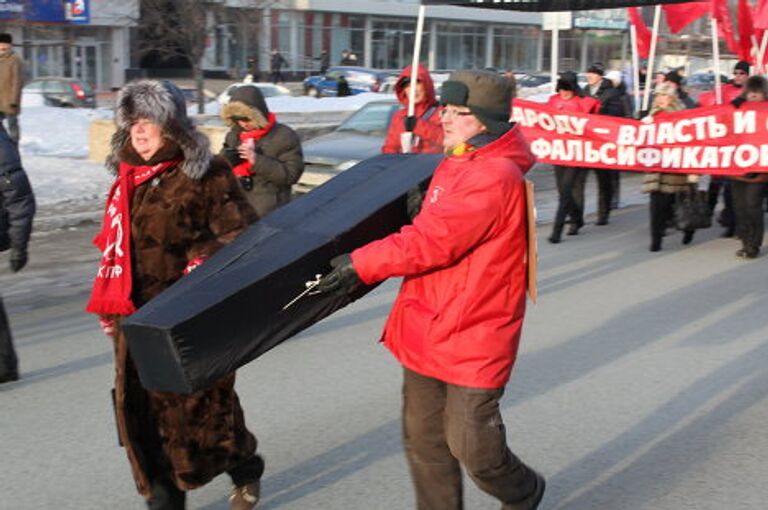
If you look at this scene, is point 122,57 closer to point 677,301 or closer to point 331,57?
point 331,57

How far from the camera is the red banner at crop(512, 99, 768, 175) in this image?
36.7 ft

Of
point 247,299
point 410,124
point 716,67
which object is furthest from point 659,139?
point 247,299

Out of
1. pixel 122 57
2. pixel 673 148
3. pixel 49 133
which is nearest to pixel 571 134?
pixel 673 148

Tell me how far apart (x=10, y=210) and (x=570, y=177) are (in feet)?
23.0

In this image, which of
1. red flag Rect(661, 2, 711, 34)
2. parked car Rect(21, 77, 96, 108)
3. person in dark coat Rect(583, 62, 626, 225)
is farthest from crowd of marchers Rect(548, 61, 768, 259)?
parked car Rect(21, 77, 96, 108)

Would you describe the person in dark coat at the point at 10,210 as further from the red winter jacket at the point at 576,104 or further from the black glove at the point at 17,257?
the red winter jacket at the point at 576,104

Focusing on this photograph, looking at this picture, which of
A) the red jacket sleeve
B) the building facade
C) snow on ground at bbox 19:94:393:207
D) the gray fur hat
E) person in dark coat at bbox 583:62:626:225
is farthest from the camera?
the building facade

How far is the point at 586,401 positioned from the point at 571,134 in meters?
6.52

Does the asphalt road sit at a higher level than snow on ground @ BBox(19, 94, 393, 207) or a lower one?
lower

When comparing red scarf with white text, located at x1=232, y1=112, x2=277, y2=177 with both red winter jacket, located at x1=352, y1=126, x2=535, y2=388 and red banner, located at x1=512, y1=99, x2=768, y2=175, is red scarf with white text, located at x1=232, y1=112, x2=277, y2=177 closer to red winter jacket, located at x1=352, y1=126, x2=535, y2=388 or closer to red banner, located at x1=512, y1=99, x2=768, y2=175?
red winter jacket, located at x1=352, y1=126, x2=535, y2=388

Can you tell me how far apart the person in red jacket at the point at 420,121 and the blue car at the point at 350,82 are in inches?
1190

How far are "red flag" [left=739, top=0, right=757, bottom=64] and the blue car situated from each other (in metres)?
22.8

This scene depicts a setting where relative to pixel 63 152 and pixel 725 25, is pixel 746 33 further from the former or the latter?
pixel 63 152

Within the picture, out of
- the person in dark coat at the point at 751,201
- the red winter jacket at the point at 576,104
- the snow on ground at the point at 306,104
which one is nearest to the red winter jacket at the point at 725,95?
the red winter jacket at the point at 576,104
